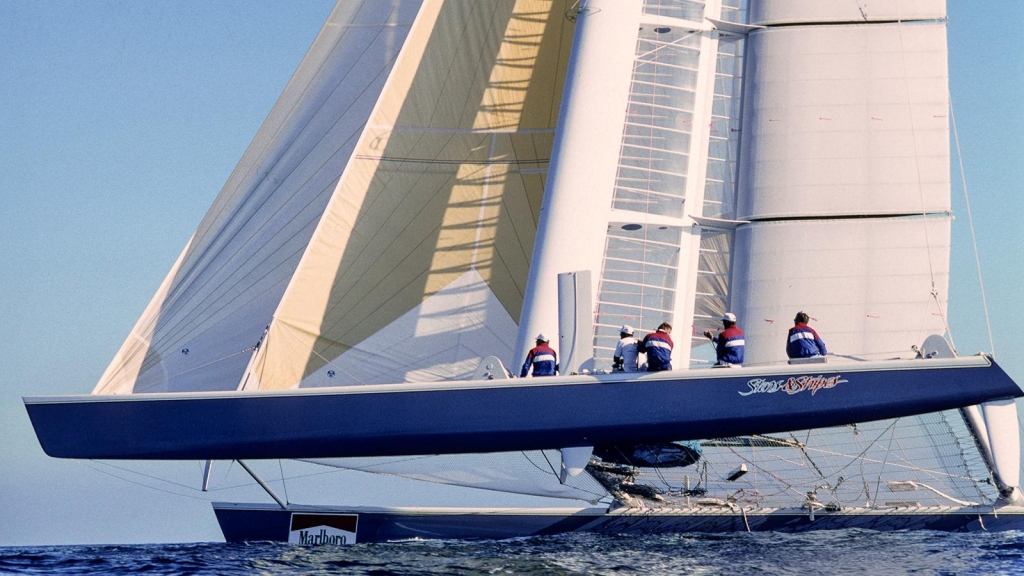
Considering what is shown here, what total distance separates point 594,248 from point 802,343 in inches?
97.9

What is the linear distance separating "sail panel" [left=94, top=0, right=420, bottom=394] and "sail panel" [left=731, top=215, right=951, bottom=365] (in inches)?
190

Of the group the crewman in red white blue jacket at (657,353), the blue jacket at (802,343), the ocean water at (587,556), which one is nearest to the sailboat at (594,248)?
the ocean water at (587,556)

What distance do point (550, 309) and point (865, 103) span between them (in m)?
4.44

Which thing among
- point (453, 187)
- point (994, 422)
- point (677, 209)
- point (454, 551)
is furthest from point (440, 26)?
point (994, 422)

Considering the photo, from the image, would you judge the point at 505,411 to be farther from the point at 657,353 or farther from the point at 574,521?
the point at 574,521

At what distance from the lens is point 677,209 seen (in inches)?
535

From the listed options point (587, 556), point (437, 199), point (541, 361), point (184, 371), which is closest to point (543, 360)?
point (541, 361)

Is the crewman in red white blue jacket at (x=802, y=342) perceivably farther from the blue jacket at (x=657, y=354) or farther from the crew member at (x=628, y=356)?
the crew member at (x=628, y=356)

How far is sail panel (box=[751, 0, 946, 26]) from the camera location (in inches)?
558

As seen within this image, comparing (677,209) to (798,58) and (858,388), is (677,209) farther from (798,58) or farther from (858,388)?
(858,388)

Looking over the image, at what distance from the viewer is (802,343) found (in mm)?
11297

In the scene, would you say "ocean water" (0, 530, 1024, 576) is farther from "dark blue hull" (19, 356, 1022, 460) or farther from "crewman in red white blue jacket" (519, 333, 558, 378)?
"crewman in red white blue jacket" (519, 333, 558, 378)

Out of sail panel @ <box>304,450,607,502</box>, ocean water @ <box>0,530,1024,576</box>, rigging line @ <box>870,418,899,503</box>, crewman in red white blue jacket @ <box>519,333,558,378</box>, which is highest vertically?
crewman in red white blue jacket @ <box>519,333,558,378</box>

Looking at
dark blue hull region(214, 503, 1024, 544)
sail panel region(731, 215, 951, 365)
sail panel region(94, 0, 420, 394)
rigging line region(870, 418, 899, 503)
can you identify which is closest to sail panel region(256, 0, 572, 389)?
sail panel region(94, 0, 420, 394)
